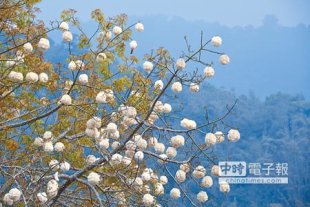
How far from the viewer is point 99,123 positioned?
3359mm

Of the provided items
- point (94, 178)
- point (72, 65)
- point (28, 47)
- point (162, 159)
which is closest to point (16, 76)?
point (28, 47)

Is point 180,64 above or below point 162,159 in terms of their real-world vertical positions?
above

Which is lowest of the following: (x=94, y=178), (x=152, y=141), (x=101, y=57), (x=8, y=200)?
(x=8, y=200)

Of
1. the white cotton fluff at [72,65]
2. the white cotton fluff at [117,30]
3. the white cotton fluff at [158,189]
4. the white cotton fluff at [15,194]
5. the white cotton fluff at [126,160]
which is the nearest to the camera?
the white cotton fluff at [15,194]

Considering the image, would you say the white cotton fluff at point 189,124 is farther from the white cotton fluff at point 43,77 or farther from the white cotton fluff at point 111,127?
the white cotton fluff at point 43,77

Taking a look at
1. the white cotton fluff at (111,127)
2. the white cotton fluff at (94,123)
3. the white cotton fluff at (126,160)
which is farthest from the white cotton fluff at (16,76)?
the white cotton fluff at (126,160)

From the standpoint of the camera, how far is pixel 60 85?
13.2 ft

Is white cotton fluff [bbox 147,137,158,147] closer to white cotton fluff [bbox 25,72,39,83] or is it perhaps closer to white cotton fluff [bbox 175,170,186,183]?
white cotton fluff [bbox 175,170,186,183]

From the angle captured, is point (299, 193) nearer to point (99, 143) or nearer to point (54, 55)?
point (54, 55)

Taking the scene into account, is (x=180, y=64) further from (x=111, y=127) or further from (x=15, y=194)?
(x=15, y=194)

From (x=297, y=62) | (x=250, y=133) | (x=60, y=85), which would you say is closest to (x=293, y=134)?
(x=250, y=133)

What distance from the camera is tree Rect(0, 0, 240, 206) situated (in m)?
3.31

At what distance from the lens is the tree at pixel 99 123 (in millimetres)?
3312

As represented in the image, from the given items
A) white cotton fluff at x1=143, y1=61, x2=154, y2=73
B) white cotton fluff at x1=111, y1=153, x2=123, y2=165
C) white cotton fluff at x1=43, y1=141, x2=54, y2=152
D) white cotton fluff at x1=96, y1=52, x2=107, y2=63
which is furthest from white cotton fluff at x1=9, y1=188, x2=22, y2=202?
white cotton fluff at x1=96, y1=52, x2=107, y2=63
